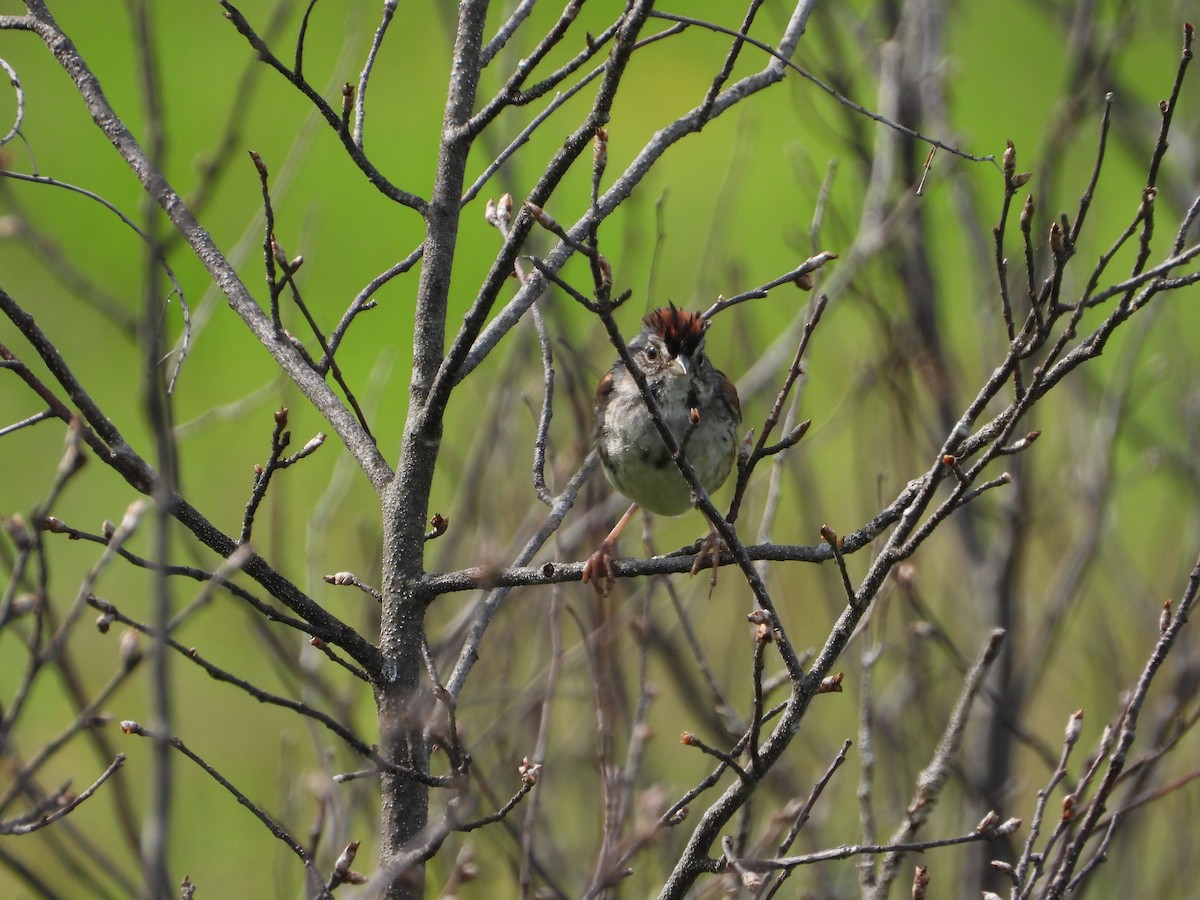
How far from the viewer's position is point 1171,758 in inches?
216

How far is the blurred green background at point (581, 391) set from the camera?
14.4 ft

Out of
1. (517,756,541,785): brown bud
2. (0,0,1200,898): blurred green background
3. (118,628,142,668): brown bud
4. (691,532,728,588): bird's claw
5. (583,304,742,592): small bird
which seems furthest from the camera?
(0,0,1200,898): blurred green background

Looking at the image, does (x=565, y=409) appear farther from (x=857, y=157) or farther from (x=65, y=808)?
(x=65, y=808)

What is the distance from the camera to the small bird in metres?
4.10

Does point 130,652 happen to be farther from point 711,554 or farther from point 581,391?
point 581,391

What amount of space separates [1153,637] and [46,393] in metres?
4.26

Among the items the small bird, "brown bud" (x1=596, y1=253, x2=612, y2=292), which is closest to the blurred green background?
the small bird

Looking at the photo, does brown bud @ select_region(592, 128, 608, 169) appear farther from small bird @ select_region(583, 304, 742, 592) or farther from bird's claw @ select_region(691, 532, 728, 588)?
small bird @ select_region(583, 304, 742, 592)

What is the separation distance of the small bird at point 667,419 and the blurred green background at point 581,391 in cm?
15

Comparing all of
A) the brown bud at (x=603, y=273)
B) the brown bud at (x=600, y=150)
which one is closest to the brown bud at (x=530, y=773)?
the brown bud at (x=603, y=273)

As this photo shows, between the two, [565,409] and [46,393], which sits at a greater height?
[565,409]

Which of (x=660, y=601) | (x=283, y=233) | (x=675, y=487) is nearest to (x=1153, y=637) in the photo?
(x=660, y=601)

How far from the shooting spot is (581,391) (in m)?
4.25

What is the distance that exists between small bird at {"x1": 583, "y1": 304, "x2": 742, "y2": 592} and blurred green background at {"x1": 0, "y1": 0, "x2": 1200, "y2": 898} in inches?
5.8
